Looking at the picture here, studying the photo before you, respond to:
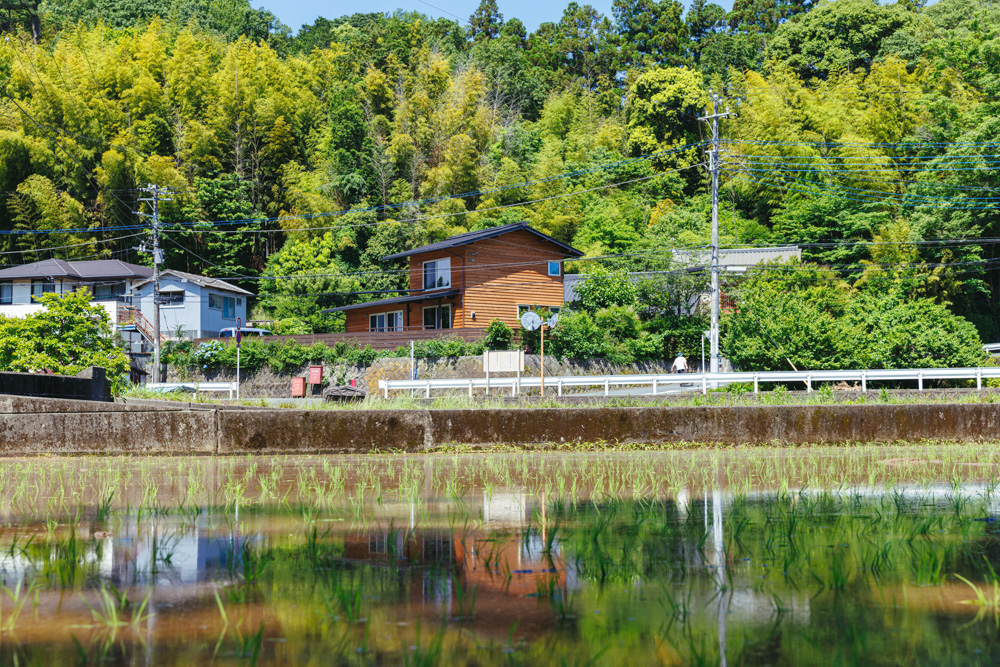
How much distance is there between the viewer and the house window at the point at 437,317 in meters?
43.3

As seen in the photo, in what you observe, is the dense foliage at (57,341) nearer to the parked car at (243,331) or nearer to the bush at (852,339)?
the bush at (852,339)

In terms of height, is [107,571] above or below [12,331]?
below

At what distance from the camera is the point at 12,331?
738 inches

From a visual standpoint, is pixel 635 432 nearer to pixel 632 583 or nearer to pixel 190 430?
pixel 190 430

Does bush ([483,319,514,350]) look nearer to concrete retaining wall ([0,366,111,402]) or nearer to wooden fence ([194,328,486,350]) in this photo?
wooden fence ([194,328,486,350])

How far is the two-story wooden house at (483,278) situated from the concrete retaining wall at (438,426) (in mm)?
30137

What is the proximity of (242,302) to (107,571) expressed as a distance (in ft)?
180

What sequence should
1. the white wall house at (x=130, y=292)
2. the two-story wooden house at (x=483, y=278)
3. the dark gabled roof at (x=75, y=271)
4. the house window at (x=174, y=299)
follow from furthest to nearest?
the house window at (x=174, y=299), the dark gabled roof at (x=75, y=271), the white wall house at (x=130, y=292), the two-story wooden house at (x=483, y=278)

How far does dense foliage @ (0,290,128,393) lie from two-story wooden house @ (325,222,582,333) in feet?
73.9

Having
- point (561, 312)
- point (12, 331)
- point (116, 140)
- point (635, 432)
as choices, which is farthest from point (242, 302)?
point (635, 432)

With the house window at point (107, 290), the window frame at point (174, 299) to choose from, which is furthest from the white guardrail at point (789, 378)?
the house window at point (107, 290)

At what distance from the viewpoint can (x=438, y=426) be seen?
33.9 feet

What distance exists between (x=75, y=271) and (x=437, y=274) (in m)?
24.4

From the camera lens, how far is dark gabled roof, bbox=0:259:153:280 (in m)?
49.1
